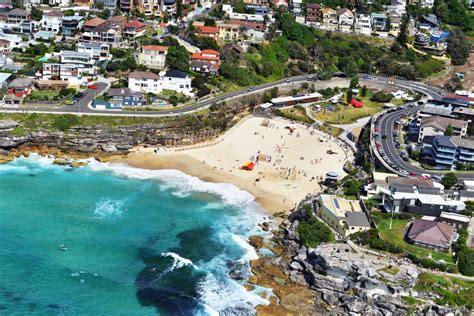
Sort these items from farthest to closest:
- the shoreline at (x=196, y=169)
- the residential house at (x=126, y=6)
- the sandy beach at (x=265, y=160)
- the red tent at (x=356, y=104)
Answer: the residential house at (x=126, y=6) < the red tent at (x=356, y=104) < the sandy beach at (x=265, y=160) < the shoreline at (x=196, y=169)

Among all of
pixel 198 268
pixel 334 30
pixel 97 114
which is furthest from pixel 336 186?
pixel 334 30

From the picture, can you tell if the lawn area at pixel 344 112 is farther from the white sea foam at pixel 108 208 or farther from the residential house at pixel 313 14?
the white sea foam at pixel 108 208

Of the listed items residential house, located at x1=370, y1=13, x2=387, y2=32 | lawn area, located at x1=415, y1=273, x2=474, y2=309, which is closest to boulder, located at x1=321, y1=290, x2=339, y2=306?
lawn area, located at x1=415, y1=273, x2=474, y2=309

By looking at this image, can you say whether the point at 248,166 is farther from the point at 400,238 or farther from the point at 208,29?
the point at 208,29

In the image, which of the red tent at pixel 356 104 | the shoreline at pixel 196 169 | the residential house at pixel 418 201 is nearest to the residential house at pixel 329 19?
the red tent at pixel 356 104

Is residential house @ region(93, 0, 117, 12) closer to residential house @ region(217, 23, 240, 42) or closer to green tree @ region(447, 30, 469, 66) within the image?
residential house @ region(217, 23, 240, 42)

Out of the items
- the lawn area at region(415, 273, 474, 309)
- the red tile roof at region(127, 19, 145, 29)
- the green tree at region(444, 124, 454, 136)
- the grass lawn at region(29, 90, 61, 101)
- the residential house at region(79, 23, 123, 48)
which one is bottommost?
the lawn area at region(415, 273, 474, 309)
